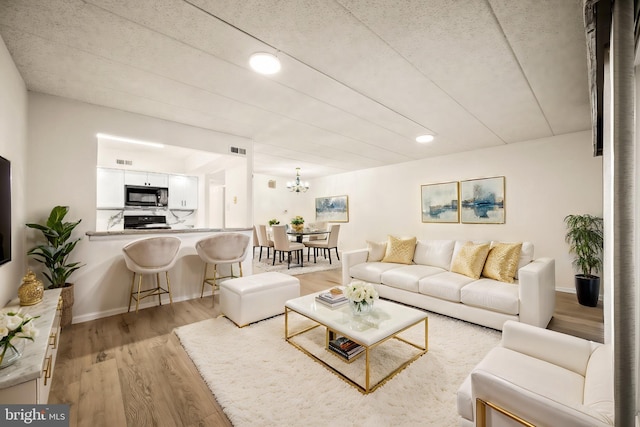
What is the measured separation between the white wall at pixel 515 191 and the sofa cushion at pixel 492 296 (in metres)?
2.13

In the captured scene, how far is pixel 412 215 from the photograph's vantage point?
20.0ft

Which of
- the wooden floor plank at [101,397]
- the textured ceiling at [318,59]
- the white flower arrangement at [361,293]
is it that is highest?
the textured ceiling at [318,59]

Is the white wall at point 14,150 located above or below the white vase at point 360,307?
above

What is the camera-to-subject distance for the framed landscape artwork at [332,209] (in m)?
7.84

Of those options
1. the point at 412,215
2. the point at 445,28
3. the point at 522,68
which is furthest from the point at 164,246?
the point at 412,215

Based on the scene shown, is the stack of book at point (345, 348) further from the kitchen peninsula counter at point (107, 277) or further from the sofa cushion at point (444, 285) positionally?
the kitchen peninsula counter at point (107, 277)

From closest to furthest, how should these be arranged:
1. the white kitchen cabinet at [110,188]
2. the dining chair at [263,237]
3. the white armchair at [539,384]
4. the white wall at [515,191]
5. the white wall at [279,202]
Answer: the white armchair at [539,384], the white wall at [515,191], the white kitchen cabinet at [110,188], the dining chair at [263,237], the white wall at [279,202]

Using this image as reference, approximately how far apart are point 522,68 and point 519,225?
321 cm

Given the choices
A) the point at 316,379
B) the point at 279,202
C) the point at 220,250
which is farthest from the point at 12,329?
the point at 279,202

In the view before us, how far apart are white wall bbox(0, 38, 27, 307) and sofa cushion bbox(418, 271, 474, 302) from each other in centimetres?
399

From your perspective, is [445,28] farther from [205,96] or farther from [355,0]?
→ [205,96]

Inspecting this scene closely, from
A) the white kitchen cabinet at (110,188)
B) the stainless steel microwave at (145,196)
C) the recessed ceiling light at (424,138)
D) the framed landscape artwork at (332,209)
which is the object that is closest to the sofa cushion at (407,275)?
the recessed ceiling light at (424,138)

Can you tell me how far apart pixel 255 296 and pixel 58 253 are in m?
2.07

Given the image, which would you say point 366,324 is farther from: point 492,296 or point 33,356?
point 33,356
